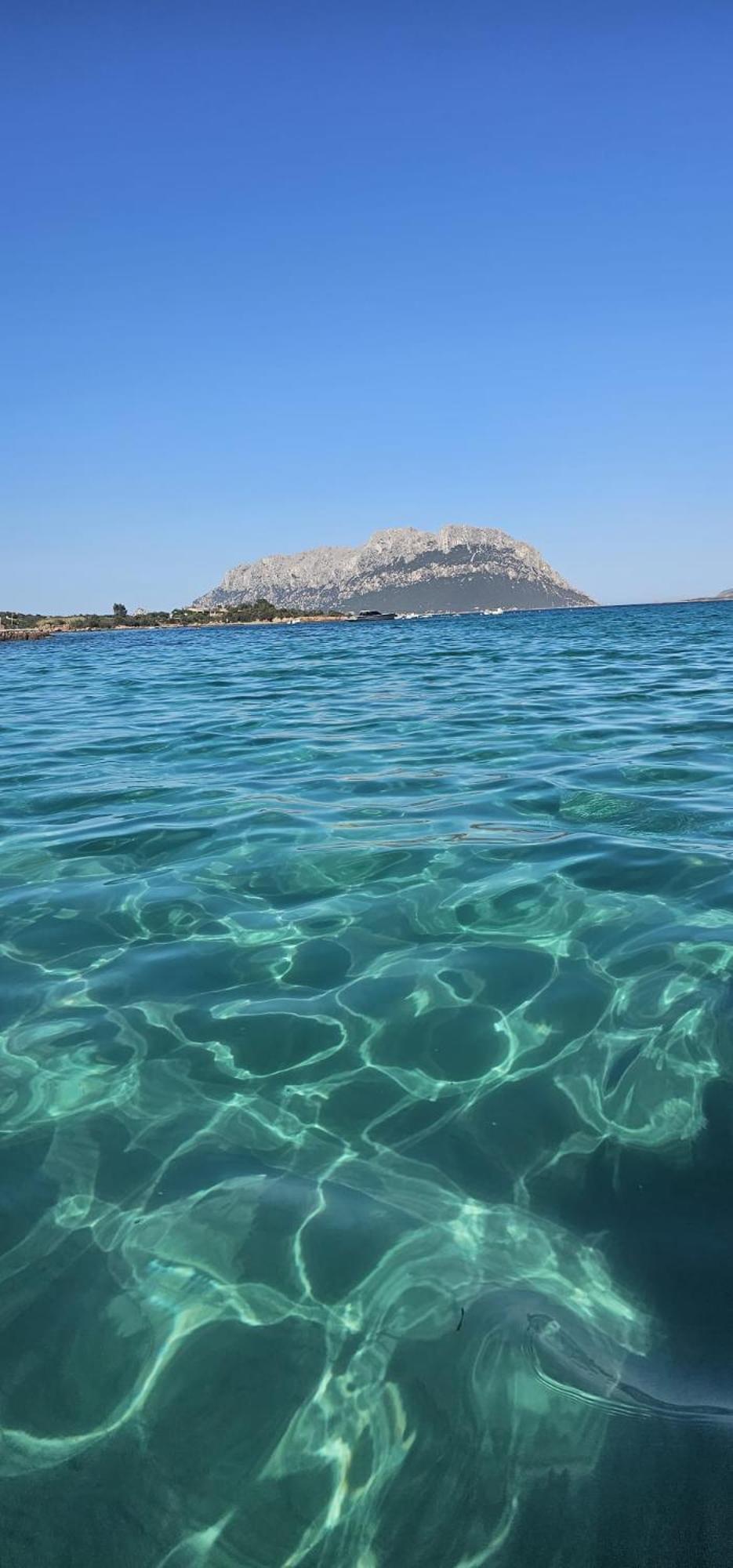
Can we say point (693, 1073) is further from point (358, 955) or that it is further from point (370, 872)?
point (370, 872)

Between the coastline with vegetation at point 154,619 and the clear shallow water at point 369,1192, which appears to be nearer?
the clear shallow water at point 369,1192

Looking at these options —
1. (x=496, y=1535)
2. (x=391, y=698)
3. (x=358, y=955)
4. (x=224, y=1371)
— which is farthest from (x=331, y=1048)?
(x=391, y=698)

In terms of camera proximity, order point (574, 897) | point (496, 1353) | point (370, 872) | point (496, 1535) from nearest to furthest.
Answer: point (496, 1535) → point (496, 1353) → point (574, 897) → point (370, 872)

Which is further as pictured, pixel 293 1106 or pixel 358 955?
pixel 358 955

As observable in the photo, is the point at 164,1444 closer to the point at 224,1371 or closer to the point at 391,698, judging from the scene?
the point at 224,1371

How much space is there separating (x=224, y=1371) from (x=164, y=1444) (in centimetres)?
21

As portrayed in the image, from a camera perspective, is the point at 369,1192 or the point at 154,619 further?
the point at 154,619

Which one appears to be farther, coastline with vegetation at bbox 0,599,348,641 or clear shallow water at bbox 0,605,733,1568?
coastline with vegetation at bbox 0,599,348,641

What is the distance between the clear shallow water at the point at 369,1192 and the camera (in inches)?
71.3

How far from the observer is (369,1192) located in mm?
2693

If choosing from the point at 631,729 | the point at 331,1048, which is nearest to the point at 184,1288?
the point at 331,1048

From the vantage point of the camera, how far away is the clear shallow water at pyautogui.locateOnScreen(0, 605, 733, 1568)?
71.3 inches

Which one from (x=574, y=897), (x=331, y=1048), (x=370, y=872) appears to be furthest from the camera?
(x=370, y=872)

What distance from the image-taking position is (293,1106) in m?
3.16
